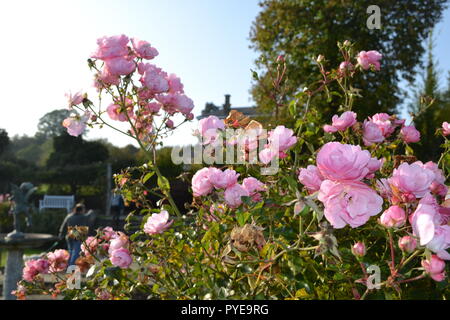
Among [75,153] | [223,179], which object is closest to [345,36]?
[223,179]

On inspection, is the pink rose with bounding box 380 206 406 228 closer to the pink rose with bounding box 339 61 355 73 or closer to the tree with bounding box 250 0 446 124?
the pink rose with bounding box 339 61 355 73

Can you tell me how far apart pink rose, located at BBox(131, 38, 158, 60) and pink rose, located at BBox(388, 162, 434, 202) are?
1139mm

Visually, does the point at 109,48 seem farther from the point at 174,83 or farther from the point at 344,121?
the point at 344,121

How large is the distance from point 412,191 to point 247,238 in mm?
466

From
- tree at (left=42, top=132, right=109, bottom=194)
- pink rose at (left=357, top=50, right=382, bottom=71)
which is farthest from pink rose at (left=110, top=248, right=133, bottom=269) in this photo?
tree at (left=42, top=132, right=109, bottom=194)

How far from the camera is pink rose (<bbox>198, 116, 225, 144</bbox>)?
5.77 ft

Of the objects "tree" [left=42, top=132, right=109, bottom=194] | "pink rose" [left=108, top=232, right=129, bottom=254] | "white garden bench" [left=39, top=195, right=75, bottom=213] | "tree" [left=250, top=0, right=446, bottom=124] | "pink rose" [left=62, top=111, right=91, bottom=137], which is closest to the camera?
"pink rose" [left=108, top=232, right=129, bottom=254]

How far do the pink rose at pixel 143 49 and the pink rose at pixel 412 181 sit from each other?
114 cm

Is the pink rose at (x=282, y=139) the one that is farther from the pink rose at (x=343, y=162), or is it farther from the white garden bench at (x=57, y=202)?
the white garden bench at (x=57, y=202)

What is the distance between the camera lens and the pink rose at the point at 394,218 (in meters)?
1.20

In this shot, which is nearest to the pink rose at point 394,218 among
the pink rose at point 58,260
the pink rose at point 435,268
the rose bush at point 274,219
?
the rose bush at point 274,219

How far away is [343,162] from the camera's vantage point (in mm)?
1108

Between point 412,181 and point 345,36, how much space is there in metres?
13.4

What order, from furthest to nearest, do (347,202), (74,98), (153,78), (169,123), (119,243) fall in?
(169,123) < (74,98) < (153,78) < (119,243) < (347,202)
